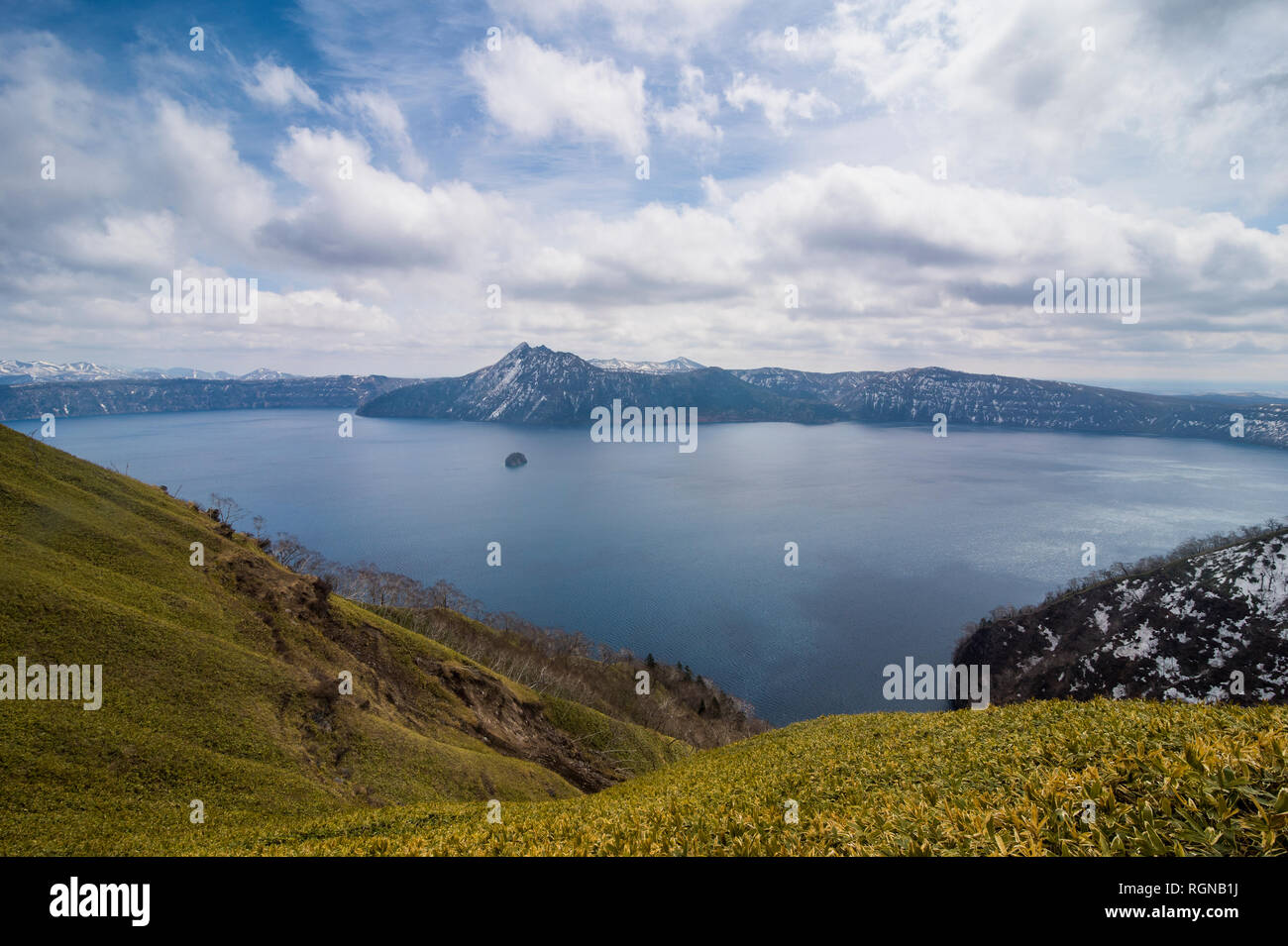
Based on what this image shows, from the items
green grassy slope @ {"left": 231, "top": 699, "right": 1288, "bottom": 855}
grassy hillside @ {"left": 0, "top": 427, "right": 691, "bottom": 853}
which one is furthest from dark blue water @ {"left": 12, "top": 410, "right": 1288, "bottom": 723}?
green grassy slope @ {"left": 231, "top": 699, "right": 1288, "bottom": 855}

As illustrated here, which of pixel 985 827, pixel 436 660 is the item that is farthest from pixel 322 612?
pixel 985 827

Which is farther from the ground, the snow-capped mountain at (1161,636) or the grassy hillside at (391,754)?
the grassy hillside at (391,754)

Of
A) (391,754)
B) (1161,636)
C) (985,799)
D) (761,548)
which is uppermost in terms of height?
(985,799)

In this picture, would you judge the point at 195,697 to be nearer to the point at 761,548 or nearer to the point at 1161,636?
the point at 1161,636

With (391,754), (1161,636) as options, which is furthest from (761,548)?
(391,754)

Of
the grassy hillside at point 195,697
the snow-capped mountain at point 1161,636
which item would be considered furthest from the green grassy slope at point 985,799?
the snow-capped mountain at point 1161,636

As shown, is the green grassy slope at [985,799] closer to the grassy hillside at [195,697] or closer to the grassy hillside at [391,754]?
the grassy hillside at [391,754]
